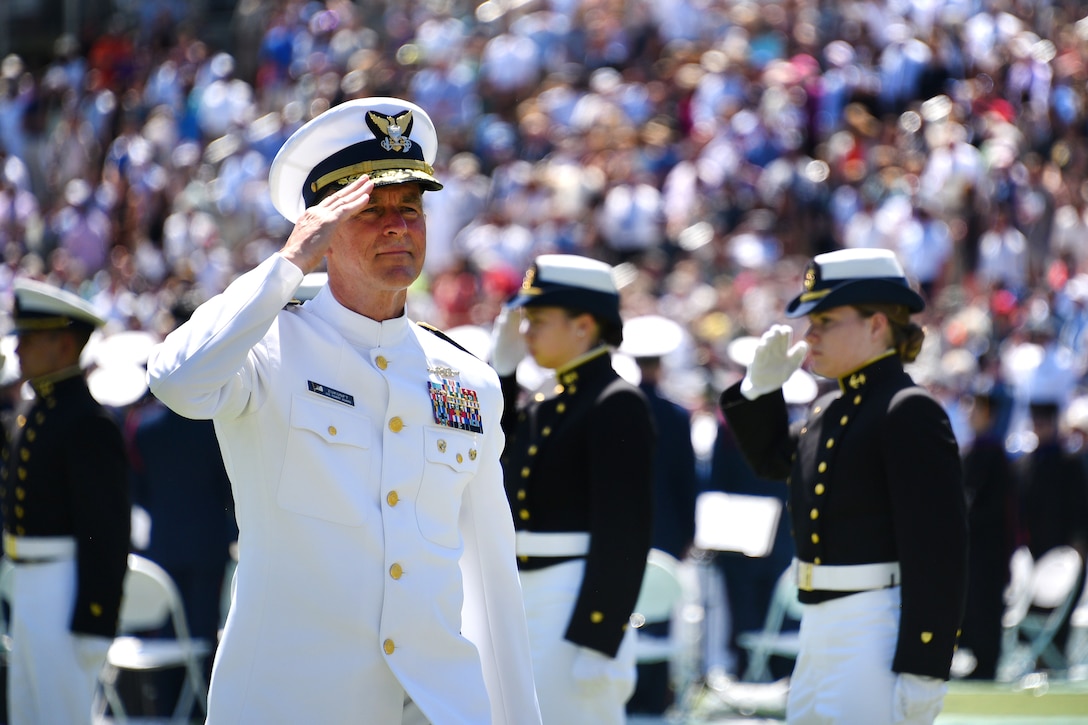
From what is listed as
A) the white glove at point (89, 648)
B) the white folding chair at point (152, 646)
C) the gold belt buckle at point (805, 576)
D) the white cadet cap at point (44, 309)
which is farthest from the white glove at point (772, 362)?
the white folding chair at point (152, 646)

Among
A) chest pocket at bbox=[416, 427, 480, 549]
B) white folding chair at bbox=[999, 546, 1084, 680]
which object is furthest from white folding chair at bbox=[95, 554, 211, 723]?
white folding chair at bbox=[999, 546, 1084, 680]

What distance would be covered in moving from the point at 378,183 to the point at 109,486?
2794 millimetres

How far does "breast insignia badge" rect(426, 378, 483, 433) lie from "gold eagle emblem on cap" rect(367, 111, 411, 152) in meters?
0.55

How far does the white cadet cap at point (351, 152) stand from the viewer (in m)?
3.92

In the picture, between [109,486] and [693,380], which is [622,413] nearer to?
[109,486]

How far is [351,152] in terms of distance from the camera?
395 centimetres

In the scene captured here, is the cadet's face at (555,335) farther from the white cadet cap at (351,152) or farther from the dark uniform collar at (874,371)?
the white cadet cap at (351,152)

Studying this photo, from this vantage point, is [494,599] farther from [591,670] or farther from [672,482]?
[672,482]

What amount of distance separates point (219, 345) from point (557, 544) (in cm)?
250

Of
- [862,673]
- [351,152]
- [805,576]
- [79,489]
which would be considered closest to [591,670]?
[805,576]

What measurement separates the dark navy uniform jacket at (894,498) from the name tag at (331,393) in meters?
1.89

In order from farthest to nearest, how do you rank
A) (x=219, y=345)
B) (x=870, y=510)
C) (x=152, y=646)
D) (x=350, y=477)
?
1. (x=152, y=646)
2. (x=870, y=510)
3. (x=350, y=477)
4. (x=219, y=345)

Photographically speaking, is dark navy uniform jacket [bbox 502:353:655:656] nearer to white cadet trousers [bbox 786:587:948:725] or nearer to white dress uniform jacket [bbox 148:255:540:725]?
white cadet trousers [bbox 786:587:948:725]

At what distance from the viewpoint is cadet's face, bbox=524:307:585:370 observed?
6121 millimetres
